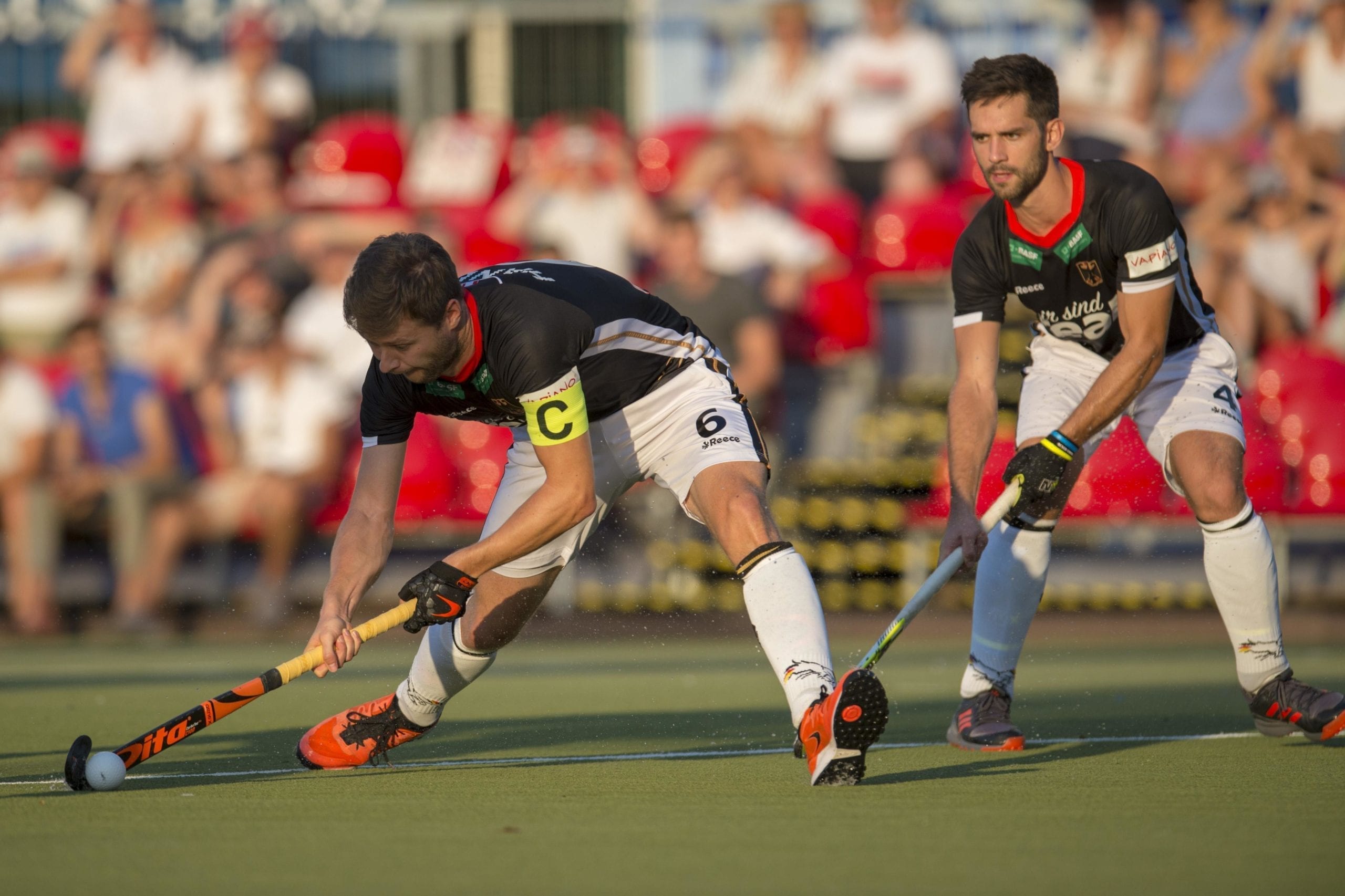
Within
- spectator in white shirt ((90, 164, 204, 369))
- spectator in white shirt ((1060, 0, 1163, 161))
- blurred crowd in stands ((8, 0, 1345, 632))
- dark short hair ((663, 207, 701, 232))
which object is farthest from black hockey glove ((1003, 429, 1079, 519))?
spectator in white shirt ((90, 164, 204, 369))

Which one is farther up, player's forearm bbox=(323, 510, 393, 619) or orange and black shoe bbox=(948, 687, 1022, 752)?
player's forearm bbox=(323, 510, 393, 619)

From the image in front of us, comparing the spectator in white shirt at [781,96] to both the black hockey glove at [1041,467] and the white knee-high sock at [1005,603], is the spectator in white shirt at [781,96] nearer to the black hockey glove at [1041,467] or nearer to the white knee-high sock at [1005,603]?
the white knee-high sock at [1005,603]

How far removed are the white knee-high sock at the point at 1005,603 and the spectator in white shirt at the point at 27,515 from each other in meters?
6.96

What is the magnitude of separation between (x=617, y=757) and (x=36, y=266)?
840cm

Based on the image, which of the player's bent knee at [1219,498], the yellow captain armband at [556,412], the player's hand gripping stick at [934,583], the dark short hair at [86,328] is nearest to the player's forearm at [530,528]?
the yellow captain armband at [556,412]

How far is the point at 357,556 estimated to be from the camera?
15.9ft

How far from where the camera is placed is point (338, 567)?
4.83 metres

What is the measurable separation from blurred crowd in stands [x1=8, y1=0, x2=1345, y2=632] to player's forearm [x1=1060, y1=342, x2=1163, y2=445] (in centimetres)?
512

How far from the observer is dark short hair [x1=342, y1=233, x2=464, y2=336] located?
14.0 feet

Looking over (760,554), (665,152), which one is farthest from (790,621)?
(665,152)

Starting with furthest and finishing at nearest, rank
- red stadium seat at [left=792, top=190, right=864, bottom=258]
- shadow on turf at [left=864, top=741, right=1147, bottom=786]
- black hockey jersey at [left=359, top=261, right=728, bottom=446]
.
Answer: red stadium seat at [left=792, top=190, right=864, bottom=258]
shadow on turf at [left=864, top=741, right=1147, bottom=786]
black hockey jersey at [left=359, top=261, right=728, bottom=446]

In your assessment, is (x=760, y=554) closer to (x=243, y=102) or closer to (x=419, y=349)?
(x=419, y=349)

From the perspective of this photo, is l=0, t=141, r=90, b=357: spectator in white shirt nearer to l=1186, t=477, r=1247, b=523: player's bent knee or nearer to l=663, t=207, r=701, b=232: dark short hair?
l=663, t=207, r=701, b=232: dark short hair

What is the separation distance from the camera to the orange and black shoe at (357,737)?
5012 mm
